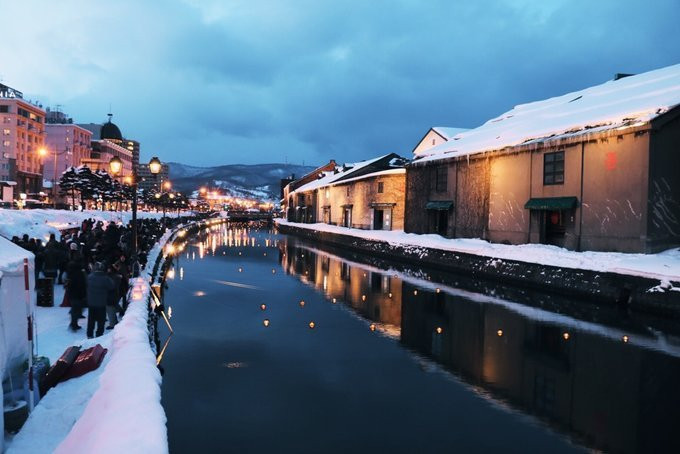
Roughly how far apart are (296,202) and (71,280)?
7116cm

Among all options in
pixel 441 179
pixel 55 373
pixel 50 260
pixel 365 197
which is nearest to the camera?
pixel 55 373

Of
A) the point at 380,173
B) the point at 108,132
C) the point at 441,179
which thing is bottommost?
the point at 441,179

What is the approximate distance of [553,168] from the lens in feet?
86.0

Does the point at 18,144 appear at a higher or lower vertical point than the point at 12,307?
higher

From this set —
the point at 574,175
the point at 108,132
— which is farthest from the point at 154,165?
the point at 108,132

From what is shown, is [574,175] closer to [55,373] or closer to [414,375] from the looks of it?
[414,375]

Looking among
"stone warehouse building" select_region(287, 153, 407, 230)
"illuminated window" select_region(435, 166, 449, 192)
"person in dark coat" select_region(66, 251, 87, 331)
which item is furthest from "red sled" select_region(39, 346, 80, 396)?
"stone warehouse building" select_region(287, 153, 407, 230)

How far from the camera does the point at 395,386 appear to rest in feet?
30.6

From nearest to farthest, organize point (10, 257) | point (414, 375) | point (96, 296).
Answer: point (10, 257) → point (414, 375) → point (96, 296)

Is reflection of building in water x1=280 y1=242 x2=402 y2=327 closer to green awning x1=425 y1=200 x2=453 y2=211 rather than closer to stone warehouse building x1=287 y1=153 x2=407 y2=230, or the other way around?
green awning x1=425 y1=200 x2=453 y2=211

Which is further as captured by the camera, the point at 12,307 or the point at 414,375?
the point at 414,375

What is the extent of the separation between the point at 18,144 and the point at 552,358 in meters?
106

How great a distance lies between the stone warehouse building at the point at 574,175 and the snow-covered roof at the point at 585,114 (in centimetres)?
9

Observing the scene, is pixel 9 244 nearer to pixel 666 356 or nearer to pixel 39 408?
pixel 39 408
